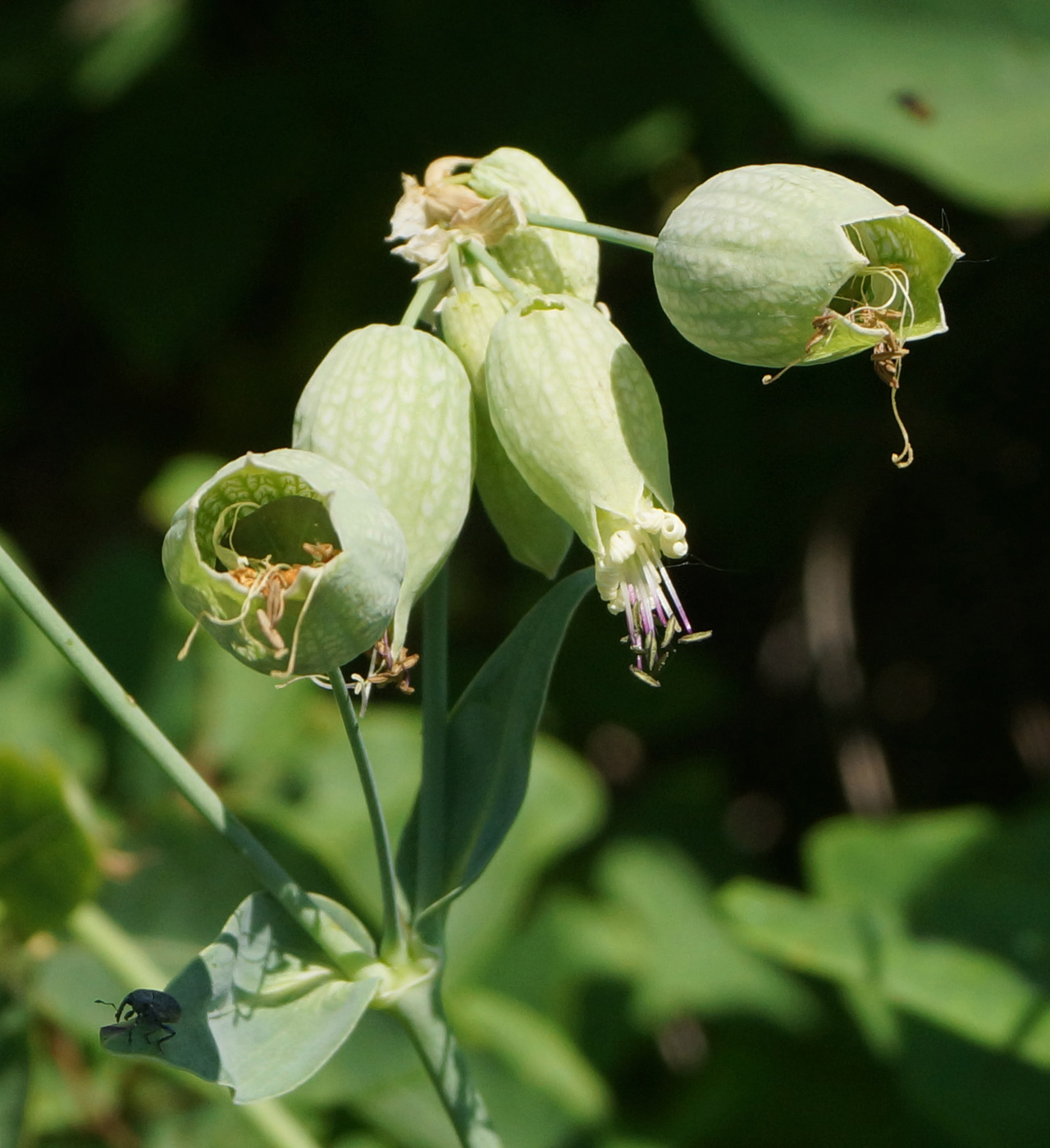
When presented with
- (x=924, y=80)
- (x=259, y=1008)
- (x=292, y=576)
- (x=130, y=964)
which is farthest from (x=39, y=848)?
(x=924, y=80)

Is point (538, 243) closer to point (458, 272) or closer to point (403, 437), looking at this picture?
point (458, 272)

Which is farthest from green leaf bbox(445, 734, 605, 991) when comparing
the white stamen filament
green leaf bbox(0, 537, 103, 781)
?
the white stamen filament

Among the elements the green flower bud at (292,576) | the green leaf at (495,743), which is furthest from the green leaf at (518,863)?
the green flower bud at (292,576)

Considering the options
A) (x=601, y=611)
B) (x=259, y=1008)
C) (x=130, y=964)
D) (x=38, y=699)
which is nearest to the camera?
(x=259, y=1008)

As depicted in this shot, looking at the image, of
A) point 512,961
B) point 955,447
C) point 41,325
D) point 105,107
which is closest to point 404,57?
point 105,107

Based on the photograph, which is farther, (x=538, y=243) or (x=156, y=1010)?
(x=538, y=243)

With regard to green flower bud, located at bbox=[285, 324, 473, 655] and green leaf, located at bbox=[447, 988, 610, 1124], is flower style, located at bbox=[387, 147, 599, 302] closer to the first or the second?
green flower bud, located at bbox=[285, 324, 473, 655]
